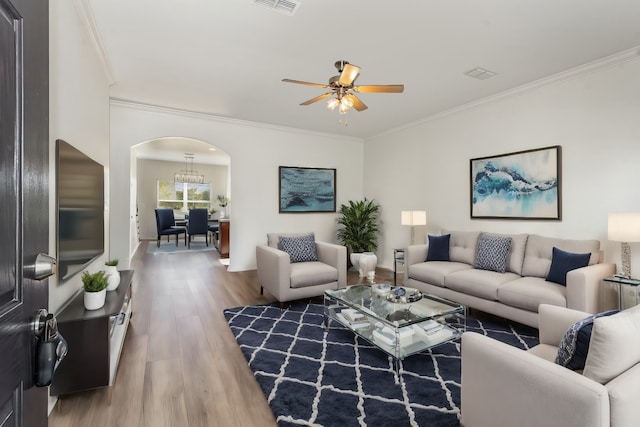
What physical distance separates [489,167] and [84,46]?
4470 mm

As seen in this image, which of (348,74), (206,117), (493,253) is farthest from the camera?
(206,117)

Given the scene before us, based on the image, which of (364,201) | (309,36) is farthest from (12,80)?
(364,201)

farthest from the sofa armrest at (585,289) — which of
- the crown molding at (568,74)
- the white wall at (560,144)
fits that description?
the crown molding at (568,74)

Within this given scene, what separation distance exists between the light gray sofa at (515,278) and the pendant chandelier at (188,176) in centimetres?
798

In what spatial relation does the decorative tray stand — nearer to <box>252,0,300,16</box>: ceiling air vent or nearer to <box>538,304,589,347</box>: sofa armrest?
<box>538,304,589,347</box>: sofa armrest

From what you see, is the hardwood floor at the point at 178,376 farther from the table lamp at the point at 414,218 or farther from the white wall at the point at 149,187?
the white wall at the point at 149,187

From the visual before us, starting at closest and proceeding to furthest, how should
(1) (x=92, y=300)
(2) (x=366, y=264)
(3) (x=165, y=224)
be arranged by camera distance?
(1) (x=92, y=300) < (2) (x=366, y=264) < (3) (x=165, y=224)

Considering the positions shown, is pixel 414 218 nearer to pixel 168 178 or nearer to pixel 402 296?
pixel 402 296

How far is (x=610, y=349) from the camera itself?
3.76 feet

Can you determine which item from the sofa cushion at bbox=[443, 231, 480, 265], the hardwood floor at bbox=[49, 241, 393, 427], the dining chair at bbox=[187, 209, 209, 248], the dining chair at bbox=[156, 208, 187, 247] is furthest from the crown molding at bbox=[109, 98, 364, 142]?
the dining chair at bbox=[156, 208, 187, 247]

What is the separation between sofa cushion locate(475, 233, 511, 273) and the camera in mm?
3455

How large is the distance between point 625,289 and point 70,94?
466 centimetres

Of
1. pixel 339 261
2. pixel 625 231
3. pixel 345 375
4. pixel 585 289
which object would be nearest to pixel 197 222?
pixel 339 261

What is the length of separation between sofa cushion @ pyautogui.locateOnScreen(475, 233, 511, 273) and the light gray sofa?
0.25 ft
